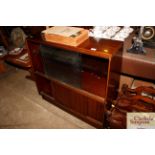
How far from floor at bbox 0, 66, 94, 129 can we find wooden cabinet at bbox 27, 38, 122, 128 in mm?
171

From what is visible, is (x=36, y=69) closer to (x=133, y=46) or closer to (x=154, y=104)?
(x=133, y=46)

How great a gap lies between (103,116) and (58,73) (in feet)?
2.23

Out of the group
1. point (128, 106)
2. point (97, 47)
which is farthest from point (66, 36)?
point (128, 106)

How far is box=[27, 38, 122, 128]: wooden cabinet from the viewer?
1485mm

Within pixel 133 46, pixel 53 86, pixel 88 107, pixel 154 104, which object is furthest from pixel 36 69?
pixel 154 104

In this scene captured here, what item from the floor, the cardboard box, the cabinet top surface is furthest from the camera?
the floor

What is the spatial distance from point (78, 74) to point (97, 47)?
37 centimetres

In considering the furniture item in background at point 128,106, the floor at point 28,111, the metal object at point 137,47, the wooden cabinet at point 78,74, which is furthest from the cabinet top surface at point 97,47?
the floor at point 28,111

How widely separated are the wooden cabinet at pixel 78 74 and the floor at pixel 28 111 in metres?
0.17

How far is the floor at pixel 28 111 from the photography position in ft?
6.48

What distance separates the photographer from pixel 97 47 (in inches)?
53.9

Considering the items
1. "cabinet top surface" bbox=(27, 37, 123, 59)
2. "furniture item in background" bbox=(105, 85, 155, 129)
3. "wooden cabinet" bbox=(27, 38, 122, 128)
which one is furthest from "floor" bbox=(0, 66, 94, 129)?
"cabinet top surface" bbox=(27, 37, 123, 59)

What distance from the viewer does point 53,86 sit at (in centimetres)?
192

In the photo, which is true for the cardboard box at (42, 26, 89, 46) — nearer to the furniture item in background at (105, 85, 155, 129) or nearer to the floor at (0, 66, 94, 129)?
the furniture item in background at (105, 85, 155, 129)
